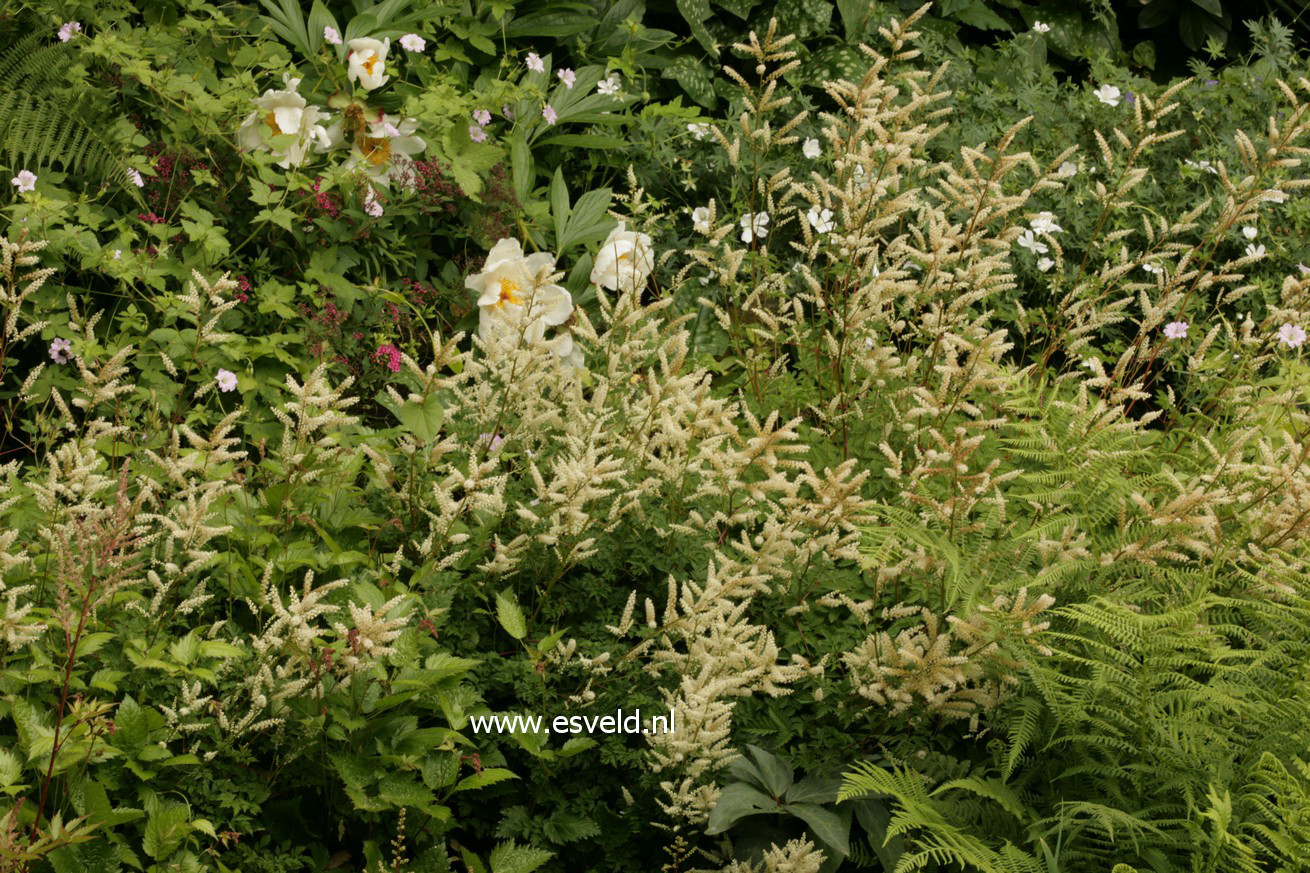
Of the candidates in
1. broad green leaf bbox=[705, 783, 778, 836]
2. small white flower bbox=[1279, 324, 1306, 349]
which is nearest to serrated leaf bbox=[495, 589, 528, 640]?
broad green leaf bbox=[705, 783, 778, 836]

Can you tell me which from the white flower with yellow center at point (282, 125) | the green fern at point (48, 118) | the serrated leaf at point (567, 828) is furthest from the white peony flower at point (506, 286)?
the serrated leaf at point (567, 828)

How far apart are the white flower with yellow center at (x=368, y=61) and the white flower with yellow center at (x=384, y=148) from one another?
123 millimetres

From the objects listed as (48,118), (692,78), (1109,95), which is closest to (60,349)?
(48,118)

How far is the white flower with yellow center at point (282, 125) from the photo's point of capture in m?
3.52

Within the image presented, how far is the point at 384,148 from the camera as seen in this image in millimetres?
3752

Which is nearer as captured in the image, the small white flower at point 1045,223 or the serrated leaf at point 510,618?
the serrated leaf at point 510,618

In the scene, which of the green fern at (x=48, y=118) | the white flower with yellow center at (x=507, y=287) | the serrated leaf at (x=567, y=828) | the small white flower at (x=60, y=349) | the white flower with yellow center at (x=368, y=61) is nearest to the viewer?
the serrated leaf at (x=567, y=828)

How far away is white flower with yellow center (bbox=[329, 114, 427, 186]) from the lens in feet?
12.2

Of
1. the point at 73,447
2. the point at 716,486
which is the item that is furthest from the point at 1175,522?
the point at 73,447

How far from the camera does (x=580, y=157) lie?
15.0 feet

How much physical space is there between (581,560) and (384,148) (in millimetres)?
1855

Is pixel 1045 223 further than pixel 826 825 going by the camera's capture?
Yes

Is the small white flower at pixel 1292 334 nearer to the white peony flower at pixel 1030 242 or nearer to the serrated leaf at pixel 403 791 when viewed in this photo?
the white peony flower at pixel 1030 242

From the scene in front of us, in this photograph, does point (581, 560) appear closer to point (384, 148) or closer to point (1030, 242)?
point (384, 148)
